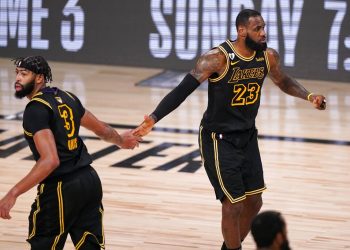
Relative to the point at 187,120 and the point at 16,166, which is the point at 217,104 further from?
the point at 187,120

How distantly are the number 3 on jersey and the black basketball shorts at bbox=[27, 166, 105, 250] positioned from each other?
4.65 feet

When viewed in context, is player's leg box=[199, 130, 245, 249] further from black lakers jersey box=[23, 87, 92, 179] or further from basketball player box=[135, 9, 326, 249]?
black lakers jersey box=[23, 87, 92, 179]

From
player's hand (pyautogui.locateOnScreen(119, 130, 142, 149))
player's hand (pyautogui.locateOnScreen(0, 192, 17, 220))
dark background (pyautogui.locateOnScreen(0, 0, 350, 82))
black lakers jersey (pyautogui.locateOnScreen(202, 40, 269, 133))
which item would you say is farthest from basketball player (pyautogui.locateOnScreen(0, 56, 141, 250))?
dark background (pyautogui.locateOnScreen(0, 0, 350, 82))

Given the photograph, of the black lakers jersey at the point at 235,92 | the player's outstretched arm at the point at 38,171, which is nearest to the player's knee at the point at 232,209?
the black lakers jersey at the point at 235,92

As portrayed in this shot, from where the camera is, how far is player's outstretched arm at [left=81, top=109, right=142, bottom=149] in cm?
597

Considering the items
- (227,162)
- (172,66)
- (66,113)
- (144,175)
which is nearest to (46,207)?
(66,113)

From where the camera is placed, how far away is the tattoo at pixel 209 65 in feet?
21.9

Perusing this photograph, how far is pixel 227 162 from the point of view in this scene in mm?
6711

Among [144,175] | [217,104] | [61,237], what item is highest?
[217,104]

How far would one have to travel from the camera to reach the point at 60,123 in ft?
18.4

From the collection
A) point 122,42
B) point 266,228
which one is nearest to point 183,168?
point 266,228

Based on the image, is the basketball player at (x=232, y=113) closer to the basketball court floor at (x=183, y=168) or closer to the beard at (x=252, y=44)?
the beard at (x=252, y=44)

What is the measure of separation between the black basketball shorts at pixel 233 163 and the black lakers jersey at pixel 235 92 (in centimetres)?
8

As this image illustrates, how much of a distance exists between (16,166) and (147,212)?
2097 mm
